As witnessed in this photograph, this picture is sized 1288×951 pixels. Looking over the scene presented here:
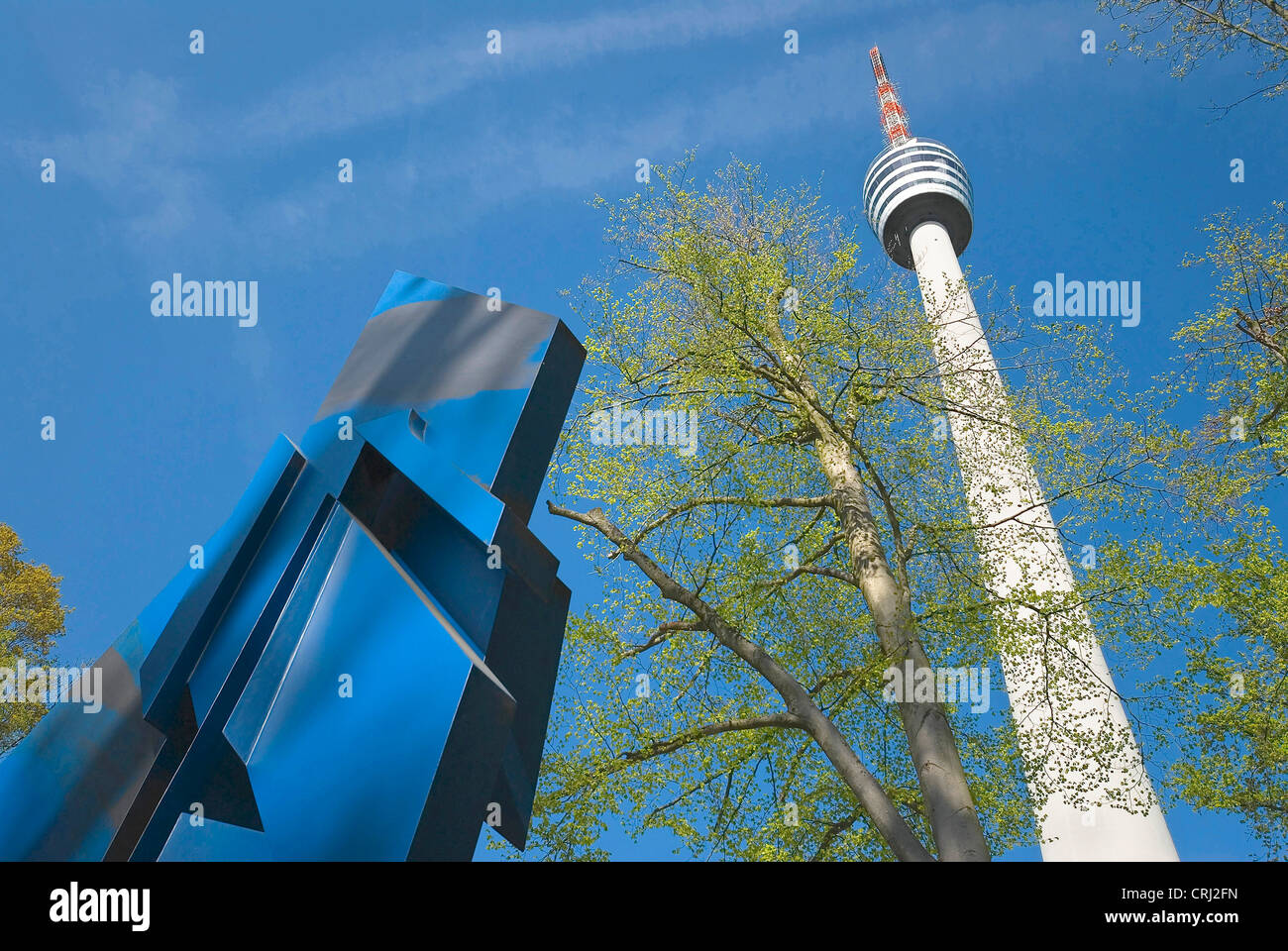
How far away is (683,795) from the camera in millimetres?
14406

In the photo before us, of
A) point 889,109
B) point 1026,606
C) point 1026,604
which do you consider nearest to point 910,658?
point 1026,604

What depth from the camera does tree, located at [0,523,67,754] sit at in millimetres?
20812

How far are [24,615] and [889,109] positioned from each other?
51920mm

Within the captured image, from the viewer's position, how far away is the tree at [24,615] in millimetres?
20812

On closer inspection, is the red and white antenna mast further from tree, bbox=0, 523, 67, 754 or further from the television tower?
tree, bbox=0, 523, 67, 754

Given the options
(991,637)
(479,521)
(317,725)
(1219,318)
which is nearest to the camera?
(317,725)

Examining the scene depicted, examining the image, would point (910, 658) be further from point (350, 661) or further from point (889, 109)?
point (889, 109)

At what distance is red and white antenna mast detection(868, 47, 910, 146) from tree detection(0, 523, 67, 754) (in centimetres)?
4782

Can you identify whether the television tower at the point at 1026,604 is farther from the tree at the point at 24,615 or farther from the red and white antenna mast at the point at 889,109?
the red and white antenna mast at the point at 889,109
